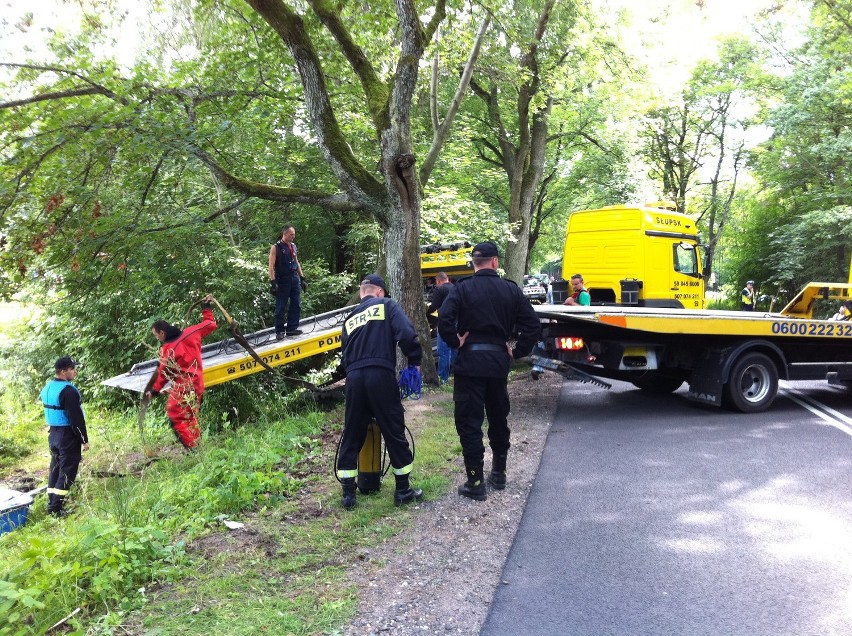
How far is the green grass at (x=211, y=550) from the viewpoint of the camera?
3.39m

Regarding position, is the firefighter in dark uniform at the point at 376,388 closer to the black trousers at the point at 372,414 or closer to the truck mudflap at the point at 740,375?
the black trousers at the point at 372,414

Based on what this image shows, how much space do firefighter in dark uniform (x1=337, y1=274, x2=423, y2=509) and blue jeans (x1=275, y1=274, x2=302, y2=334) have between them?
4567 millimetres

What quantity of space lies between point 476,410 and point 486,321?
75 cm

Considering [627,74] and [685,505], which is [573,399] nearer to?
[685,505]

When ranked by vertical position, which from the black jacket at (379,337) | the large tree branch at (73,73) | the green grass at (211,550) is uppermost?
the large tree branch at (73,73)

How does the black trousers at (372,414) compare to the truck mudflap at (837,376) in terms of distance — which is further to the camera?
the truck mudflap at (837,376)

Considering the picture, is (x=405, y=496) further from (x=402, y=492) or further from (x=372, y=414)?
(x=372, y=414)

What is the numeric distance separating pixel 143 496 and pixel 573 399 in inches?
262

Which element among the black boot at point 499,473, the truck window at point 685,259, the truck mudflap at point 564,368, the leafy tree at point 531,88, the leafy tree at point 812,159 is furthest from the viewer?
the leafy tree at point 812,159

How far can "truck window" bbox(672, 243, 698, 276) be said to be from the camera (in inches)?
527

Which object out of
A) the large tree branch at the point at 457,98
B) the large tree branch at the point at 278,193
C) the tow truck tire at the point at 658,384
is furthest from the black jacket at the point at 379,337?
the large tree branch at the point at 457,98

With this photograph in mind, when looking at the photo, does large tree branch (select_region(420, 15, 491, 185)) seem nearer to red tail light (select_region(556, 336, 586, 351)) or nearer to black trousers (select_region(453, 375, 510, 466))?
red tail light (select_region(556, 336, 586, 351))

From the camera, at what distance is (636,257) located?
12875mm

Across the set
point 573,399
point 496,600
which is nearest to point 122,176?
point 573,399
